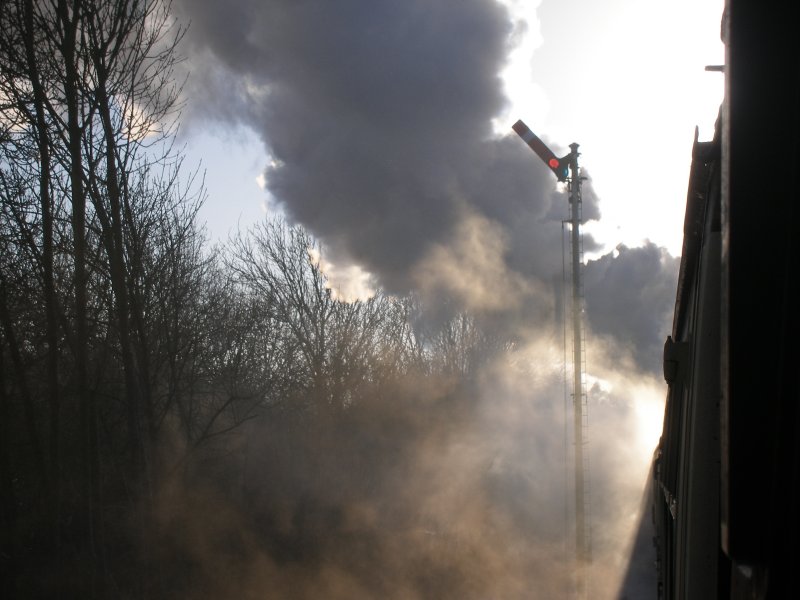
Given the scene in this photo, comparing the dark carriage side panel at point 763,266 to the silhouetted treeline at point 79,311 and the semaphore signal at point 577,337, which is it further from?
the semaphore signal at point 577,337

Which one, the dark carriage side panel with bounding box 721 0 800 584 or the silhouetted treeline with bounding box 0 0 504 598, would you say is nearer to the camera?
the dark carriage side panel with bounding box 721 0 800 584

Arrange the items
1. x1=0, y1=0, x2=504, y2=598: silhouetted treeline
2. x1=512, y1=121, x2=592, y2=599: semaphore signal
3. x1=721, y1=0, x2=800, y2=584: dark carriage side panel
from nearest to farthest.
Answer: x1=721, y1=0, x2=800, y2=584: dark carriage side panel < x1=0, y1=0, x2=504, y2=598: silhouetted treeline < x1=512, y1=121, x2=592, y2=599: semaphore signal

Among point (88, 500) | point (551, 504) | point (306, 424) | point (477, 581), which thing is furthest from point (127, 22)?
point (551, 504)

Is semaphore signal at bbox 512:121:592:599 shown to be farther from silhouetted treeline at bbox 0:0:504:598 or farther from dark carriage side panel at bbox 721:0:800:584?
dark carriage side panel at bbox 721:0:800:584

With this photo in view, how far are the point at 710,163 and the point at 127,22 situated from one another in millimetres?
8522

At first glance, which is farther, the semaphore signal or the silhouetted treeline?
the semaphore signal

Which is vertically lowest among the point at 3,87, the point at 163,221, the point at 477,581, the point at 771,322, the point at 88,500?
the point at 477,581

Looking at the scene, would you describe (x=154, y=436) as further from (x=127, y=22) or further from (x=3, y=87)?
(x=127, y=22)

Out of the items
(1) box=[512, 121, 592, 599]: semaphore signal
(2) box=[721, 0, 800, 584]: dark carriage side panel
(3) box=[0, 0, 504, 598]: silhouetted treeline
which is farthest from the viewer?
(1) box=[512, 121, 592, 599]: semaphore signal

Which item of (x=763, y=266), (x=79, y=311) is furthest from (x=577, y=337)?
(x=763, y=266)

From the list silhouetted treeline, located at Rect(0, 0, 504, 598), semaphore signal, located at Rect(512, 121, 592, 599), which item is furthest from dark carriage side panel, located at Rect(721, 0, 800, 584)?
semaphore signal, located at Rect(512, 121, 592, 599)

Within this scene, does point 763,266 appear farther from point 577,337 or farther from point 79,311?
point 577,337

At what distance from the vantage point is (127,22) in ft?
30.4

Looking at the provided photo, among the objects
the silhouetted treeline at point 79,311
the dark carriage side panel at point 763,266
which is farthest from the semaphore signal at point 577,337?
the dark carriage side panel at point 763,266
